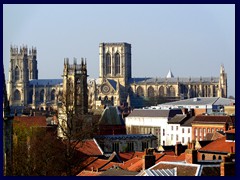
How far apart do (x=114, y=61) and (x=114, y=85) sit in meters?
8.63

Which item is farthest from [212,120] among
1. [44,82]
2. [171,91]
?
[44,82]

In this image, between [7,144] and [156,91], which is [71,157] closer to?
[7,144]

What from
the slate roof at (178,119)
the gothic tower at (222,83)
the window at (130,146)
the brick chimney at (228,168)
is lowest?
the window at (130,146)

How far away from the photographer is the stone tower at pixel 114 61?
390 ft

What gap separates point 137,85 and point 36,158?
314 ft

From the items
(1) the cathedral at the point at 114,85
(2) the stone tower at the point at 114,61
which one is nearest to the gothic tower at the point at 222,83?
(1) the cathedral at the point at 114,85

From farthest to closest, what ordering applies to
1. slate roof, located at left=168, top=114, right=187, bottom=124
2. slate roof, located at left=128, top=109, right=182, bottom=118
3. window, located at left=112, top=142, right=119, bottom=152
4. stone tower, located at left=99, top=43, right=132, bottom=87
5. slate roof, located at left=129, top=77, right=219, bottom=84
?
1. stone tower, located at left=99, top=43, right=132, bottom=87
2. slate roof, located at left=129, top=77, right=219, bottom=84
3. slate roof, located at left=128, top=109, right=182, bottom=118
4. slate roof, located at left=168, top=114, right=187, bottom=124
5. window, located at left=112, top=142, right=119, bottom=152

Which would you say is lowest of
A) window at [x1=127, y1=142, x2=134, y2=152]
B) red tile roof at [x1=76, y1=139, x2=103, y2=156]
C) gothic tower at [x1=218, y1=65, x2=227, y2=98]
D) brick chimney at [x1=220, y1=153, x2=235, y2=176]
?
window at [x1=127, y1=142, x2=134, y2=152]

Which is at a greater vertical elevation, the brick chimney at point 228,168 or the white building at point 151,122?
the brick chimney at point 228,168

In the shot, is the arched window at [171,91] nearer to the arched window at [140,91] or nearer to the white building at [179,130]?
the arched window at [140,91]

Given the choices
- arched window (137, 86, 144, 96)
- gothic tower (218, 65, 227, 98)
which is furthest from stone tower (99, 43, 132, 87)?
gothic tower (218, 65, 227, 98)

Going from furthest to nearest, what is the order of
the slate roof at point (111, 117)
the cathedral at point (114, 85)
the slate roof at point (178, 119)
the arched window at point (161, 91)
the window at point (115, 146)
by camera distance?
the arched window at point (161, 91) < the cathedral at point (114, 85) < the slate roof at point (178, 119) < the slate roof at point (111, 117) < the window at point (115, 146)

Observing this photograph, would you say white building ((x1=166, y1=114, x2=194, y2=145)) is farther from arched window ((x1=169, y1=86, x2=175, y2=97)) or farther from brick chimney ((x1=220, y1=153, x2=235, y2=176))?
arched window ((x1=169, y1=86, x2=175, y2=97))

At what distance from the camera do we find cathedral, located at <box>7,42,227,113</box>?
107m
